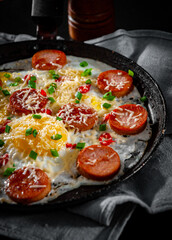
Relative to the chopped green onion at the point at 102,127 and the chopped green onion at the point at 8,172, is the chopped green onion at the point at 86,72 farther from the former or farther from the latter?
the chopped green onion at the point at 8,172

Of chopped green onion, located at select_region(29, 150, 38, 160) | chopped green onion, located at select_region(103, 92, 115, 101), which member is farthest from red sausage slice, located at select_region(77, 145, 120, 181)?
chopped green onion, located at select_region(103, 92, 115, 101)

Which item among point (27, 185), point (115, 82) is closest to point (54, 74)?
point (115, 82)

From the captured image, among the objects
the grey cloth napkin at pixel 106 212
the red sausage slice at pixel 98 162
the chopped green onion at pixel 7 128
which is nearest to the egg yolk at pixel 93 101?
the red sausage slice at pixel 98 162

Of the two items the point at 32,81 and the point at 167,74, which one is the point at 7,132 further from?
the point at 167,74

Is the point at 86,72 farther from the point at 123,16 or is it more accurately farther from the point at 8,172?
the point at 123,16

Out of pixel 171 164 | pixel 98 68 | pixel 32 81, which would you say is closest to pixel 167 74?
pixel 98 68

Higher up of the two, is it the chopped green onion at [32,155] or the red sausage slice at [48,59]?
the red sausage slice at [48,59]
